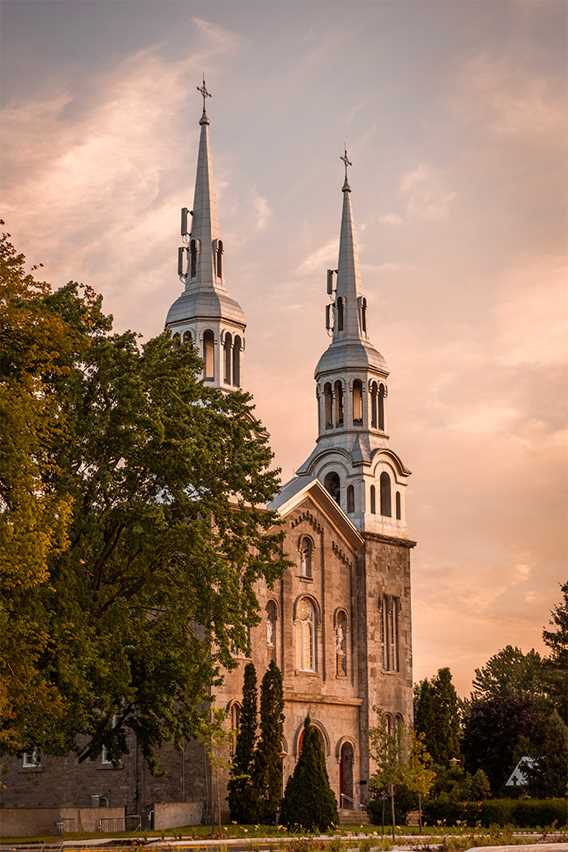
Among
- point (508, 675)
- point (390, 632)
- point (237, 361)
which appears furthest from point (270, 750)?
point (508, 675)

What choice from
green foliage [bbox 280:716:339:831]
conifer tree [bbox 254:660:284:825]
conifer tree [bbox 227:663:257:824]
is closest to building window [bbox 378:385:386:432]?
conifer tree [bbox 254:660:284:825]

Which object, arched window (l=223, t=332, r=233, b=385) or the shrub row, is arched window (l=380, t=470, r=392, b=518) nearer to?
arched window (l=223, t=332, r=233, b=385)

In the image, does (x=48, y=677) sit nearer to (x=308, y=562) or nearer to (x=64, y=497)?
(x=64, y=497)

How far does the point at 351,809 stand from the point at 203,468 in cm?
2334

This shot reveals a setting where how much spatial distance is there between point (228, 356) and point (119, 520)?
850 inches

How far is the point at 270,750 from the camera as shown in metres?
45.7

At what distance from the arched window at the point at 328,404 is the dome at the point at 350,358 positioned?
2.44 feet

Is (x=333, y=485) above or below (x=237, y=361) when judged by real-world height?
below

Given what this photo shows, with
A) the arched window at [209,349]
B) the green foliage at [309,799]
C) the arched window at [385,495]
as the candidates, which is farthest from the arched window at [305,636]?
the green foliage at [309,799]

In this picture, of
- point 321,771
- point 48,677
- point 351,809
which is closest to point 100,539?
point 48,677

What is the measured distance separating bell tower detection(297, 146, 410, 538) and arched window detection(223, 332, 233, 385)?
677 cm

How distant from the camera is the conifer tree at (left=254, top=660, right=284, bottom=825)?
45094mm

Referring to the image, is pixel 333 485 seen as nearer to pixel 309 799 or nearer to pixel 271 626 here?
pixel 271 626

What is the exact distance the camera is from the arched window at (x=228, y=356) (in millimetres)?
53906
